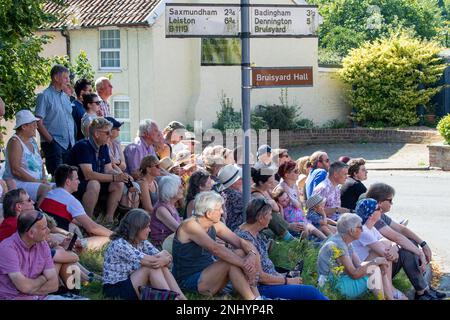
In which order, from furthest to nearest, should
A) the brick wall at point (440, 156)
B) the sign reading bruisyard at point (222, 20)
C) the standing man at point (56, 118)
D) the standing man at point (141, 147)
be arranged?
the brick wall at point (440, 156) → the standing man at point (141, 147) → the standing man at point (56, 118) → the sign reading bruisyard at point (222, 20)

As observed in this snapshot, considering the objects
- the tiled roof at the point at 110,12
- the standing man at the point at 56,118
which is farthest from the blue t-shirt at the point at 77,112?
the tiled roof at the point at 110,12

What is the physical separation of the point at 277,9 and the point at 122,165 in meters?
3.41

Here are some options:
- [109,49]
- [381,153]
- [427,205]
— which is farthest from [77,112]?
[109,49]

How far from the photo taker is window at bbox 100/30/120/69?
32609mm

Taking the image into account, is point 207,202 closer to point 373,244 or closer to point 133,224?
point 133,224

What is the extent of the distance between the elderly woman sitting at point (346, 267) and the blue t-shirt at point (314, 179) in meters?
3.32

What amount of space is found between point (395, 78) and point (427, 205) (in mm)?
15884

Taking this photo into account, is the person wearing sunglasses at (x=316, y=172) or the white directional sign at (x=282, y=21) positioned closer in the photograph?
the white directional sign at (x=282, y=21)

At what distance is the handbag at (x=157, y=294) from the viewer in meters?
8.00

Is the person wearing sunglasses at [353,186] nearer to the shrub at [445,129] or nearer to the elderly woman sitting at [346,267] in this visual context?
the elderly woman sitting at [346,267]

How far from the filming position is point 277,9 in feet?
33.1
